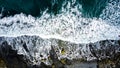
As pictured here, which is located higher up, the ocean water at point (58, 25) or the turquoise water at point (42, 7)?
the turquoise water at point (42, 7)

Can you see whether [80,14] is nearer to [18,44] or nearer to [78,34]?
[78,34]

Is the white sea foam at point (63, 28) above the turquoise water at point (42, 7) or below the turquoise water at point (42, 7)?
below

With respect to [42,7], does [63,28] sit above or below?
below

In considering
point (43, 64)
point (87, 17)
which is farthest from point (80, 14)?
point (43, 64)

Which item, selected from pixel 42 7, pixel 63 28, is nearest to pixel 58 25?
pixel 63 28

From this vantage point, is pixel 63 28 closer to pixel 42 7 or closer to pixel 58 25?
pixel 58 25

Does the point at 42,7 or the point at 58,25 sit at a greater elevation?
the point at 42,7

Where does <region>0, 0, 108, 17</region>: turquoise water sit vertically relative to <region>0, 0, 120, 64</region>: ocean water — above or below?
above

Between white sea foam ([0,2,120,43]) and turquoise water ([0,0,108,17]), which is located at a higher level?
turquoise water ([0,0,108,17])
